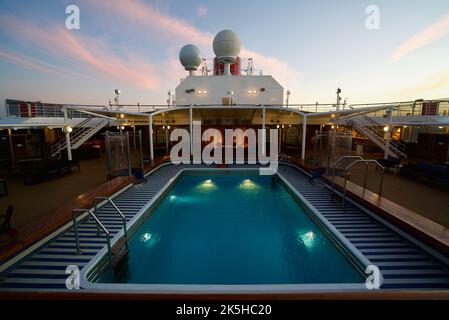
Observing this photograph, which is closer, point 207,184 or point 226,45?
point 207,184

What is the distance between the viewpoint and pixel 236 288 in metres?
2.92

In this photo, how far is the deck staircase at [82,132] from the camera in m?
A: 11.5

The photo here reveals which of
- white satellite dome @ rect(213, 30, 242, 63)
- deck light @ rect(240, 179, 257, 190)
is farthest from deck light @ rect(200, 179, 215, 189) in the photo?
white satellite dome @ rect(213, 30, 242, 63)

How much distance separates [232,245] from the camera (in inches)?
198

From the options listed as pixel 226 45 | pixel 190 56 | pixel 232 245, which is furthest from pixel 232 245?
pixel 190 56

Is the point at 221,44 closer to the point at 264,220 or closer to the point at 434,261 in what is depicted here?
the point at 264,220

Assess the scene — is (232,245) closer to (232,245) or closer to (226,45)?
(232,245)

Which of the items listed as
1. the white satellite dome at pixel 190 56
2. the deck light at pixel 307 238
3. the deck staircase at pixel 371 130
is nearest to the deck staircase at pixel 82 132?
the white satellite dome at pixel 190 56

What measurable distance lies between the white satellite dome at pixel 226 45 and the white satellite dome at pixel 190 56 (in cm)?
295

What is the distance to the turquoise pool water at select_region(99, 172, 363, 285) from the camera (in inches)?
152

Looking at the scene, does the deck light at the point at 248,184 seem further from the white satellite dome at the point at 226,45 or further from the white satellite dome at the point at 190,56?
the white satellite dome at the point at 190,56

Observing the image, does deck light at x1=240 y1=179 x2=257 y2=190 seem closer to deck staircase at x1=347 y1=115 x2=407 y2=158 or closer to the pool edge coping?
the pool edge coping

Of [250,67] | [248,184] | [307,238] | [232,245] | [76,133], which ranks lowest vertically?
[232,245]

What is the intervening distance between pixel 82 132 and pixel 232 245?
41.0 ft
